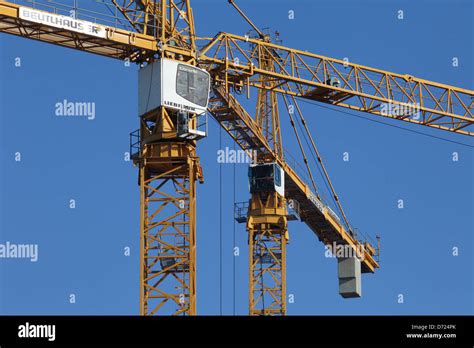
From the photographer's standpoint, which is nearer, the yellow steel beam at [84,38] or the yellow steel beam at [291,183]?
the yellow steel beam at [84,38]

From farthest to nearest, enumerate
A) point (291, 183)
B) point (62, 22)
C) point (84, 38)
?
point (291, 183) < point (84, 38) < point (62, 22)

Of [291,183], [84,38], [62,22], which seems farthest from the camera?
[291,183]

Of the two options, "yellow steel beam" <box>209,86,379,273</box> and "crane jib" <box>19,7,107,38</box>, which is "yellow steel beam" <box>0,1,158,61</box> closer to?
"crane jib" <box>19,7,107,38</box>

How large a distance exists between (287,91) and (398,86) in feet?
24.4

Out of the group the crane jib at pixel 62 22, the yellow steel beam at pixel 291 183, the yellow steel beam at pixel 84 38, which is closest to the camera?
the crane jib at pixel 62 22

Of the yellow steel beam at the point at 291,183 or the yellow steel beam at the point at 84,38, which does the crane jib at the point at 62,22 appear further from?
the yellow steel beam at the point at 291,183

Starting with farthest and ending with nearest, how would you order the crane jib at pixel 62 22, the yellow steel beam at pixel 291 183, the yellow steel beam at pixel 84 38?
the yellow steel beam at pixel 291 183 < the yellow steel beam at pixel 84 38 < the crane jib at pixel 62 22

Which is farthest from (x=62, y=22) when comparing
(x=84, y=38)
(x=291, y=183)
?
(x=291, y=183)

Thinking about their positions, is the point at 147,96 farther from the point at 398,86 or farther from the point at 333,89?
the point at 398,86

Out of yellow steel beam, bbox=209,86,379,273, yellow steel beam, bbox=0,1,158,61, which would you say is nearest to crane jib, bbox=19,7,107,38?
yellow steel beam, bbox=0,1,158,61

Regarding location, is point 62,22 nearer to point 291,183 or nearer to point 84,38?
point 84,38

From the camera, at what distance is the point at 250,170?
93.2 metres

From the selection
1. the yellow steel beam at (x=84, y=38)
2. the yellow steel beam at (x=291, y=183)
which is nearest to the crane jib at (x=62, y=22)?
the yellow steel beam at (x=84, y=38)

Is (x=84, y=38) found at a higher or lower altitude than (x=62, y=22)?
lower
